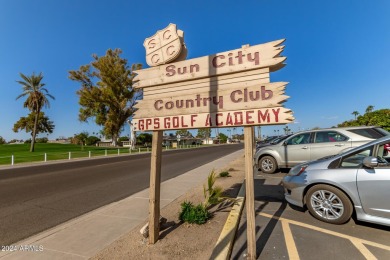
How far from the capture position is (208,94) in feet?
12.7

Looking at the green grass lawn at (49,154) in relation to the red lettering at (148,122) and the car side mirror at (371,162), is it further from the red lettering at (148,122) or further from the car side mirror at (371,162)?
the car side mirror at (371,162)

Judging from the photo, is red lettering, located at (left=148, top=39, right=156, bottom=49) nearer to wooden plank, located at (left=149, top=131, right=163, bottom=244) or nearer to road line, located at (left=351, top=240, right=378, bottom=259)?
wooden plank, located at (left=149, top=131, right=163, bottom=244)

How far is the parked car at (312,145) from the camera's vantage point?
8.55 metres

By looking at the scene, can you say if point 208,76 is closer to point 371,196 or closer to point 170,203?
point 371,196

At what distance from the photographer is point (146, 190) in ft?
27.7

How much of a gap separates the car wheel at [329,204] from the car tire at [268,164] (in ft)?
18.9

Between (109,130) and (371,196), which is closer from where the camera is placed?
(371,196)

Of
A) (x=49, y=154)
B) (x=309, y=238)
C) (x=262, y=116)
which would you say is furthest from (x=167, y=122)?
(x=49, y=154)

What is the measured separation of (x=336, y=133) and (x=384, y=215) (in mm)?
5642

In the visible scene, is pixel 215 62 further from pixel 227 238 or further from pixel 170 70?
pixel 227 238

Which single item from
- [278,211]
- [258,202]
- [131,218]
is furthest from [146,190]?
[278,211]

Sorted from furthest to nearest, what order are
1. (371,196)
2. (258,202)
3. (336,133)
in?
(336,133), (258,202), (371,196)

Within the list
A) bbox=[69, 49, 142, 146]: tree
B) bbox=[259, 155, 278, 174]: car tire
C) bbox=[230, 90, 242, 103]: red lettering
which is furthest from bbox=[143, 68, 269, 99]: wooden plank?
bbox=[69, 49, 142, 146]: tree

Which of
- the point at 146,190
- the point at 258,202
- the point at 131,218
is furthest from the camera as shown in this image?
the point at 146,190
